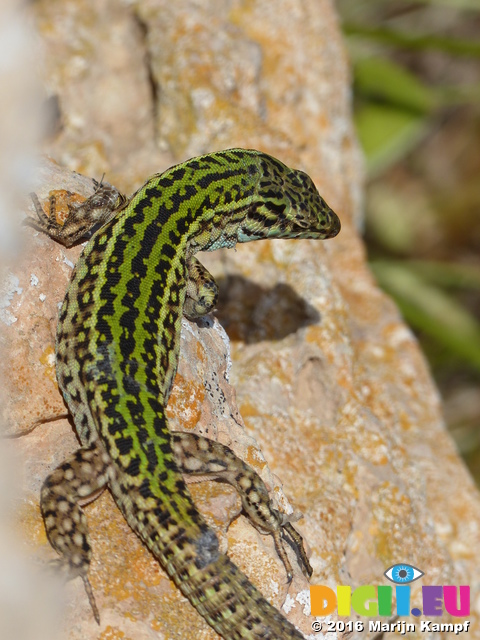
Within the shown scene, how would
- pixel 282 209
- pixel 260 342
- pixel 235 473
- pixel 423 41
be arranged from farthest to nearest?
pixel 423 41 < pixel 260 342 < pixel 282 209 < pixel 235 473

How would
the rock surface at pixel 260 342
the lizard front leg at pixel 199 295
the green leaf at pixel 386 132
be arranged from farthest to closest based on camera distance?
the green leaf at pixel 386 132 < the lizard front leg at pixel 199 295 < the rock surface at pixel 260 342

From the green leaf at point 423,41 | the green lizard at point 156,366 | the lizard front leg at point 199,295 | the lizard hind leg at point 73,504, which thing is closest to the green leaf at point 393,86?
the green leaf at point 423,41

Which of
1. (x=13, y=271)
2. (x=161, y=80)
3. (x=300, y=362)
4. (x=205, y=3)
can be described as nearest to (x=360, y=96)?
(x=205, y=3)

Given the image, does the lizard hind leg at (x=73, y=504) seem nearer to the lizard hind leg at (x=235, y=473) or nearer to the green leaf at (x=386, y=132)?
the lizard hind leg at (x=235, y=473)

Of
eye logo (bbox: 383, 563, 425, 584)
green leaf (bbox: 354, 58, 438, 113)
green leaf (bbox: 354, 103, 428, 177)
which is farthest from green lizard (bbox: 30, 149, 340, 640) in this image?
green leaf (bbox: 354, 58, 438, 113)

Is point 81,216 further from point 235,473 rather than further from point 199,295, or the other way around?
point 235,473

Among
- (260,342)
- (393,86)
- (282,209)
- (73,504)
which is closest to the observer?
(73,504)

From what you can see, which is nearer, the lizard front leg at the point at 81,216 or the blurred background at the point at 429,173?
the lizard front leg at the point at 81,216

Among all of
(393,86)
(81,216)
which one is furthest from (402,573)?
(393,86)
